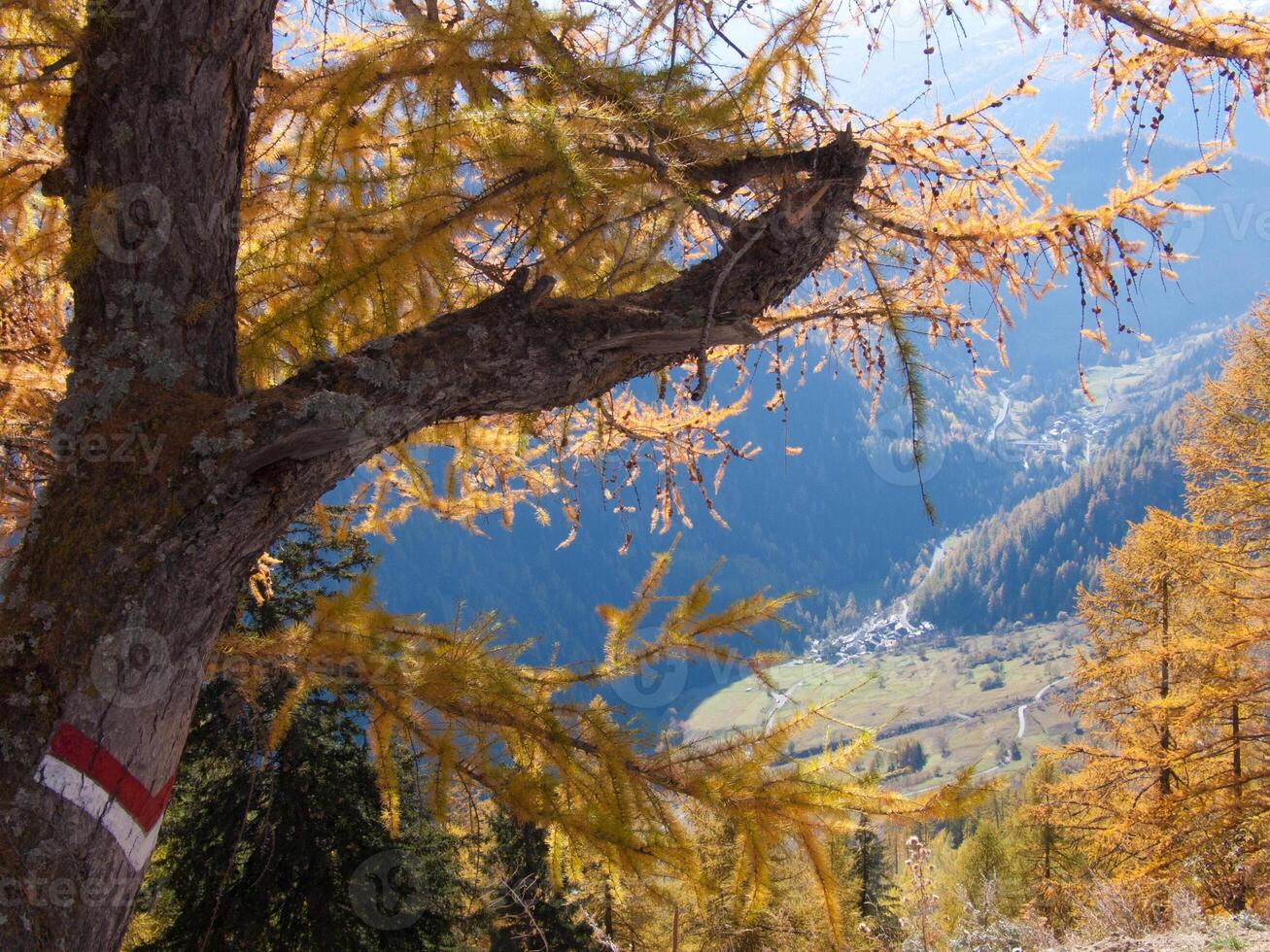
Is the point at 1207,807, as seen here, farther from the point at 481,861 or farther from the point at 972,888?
the point at 972,888

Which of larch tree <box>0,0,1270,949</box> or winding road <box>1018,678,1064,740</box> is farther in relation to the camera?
winding road <box>1018,678,1064,740</box>

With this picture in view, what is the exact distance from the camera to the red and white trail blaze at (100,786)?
5.36 ft

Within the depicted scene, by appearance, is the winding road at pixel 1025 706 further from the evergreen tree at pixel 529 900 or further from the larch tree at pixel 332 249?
the larch tree at pixel 332 249

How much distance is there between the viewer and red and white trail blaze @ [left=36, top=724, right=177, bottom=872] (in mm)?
1634

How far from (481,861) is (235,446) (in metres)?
9.59

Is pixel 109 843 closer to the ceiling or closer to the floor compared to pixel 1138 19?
closer to the floor

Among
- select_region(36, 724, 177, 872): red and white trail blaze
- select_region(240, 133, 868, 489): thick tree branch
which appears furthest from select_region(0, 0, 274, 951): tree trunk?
select_region(240, 133, 868, 489): thick tree branch

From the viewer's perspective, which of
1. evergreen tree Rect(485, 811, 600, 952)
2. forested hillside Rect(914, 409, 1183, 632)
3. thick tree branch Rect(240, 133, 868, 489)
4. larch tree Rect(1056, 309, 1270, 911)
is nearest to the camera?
thick tree branch Rect(240, 133, 868, 489)

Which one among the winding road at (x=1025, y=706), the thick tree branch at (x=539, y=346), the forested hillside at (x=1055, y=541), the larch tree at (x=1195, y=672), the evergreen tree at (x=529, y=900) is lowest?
the evergreen tree at (x=529, y=900)

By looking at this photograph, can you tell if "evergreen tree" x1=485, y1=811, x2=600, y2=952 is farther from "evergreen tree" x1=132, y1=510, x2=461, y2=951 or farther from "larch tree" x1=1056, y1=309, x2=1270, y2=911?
"larch tree" x1=1056, y1=309, x2=1270, y2=911

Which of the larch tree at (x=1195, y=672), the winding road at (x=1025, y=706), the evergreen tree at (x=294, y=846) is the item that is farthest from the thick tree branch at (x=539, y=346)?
the winding road at (x=1025, y=706)

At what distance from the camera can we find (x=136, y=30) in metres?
2.13

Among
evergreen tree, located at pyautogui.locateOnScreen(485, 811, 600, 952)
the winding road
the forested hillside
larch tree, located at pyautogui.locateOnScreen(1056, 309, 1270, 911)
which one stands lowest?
evergreen tree, located at pyautogui.locateOnScreen(485, 811, 600, 952)

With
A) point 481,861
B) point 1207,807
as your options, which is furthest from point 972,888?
point 481,861
